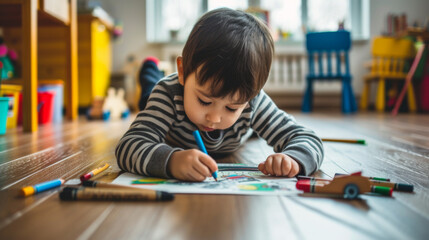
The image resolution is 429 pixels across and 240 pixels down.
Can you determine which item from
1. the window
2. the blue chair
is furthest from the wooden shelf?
the blue chair

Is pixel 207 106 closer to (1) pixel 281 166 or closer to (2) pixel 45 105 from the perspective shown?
(1) pixel 281 166

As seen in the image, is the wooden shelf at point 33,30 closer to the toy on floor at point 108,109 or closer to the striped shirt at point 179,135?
the toy on floor at point 108,109

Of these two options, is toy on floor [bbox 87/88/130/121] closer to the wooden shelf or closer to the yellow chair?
the wooden shelf

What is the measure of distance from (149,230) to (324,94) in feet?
12.3

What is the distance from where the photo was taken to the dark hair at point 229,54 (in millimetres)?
644

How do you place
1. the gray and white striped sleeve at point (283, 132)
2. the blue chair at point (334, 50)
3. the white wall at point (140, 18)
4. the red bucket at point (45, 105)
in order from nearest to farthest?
the gray and white striped sleeve at point (283, 132) < the red bucket at point (45, 105) < the blue chair at point (334, 50) < the white wall at point (140, 18)

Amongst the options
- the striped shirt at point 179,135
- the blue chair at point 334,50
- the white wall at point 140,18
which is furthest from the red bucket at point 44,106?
the blue chair at point 334,50

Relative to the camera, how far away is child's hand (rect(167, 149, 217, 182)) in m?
0.60

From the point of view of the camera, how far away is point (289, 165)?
677 mm

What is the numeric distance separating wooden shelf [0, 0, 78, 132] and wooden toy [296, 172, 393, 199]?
1.40 metres

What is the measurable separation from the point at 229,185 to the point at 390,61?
3.37 metres

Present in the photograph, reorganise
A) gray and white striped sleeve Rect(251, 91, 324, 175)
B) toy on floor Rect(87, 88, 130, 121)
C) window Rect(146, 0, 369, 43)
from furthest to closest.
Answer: window Rect(146, 0, 369, 43) → toy on floor Rect(87, 88, 130, 121) → gray and white striped sleeve Rect(251, 91, 324, 175)

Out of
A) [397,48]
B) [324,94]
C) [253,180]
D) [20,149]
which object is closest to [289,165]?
[253,180]

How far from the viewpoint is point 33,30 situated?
1656 mm
